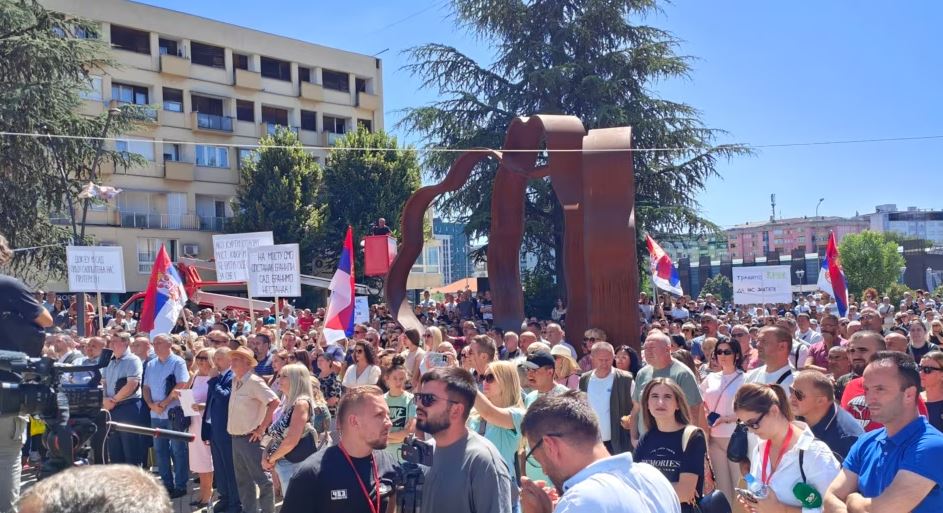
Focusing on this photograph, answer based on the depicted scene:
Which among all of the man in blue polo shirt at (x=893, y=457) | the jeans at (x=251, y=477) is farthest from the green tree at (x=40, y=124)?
the man in blue polo shirt at (x=893, y=457)

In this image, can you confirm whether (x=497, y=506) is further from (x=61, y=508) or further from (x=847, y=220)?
(x=847, y=220)

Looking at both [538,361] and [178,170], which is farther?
[178,170]

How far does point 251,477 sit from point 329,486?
4549mm

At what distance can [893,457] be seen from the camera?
3.91 metres

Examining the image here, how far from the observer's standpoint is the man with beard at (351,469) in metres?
3.86

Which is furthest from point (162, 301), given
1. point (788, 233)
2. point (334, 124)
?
point (788, 233)

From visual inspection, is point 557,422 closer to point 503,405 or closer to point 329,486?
point 329,486

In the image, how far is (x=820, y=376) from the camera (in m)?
5.30

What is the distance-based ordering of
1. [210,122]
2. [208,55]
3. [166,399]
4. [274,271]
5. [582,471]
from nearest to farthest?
[582,471] < [166,399] < [274,271] < [210,122] < [208,55]

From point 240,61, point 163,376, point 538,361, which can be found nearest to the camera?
point 538,361

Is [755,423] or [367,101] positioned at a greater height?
[367,101]

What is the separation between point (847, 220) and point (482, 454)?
597ft

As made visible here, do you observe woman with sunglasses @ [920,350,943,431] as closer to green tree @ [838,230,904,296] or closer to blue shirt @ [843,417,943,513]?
Answer: blue shirt @ [843,417,943,513]

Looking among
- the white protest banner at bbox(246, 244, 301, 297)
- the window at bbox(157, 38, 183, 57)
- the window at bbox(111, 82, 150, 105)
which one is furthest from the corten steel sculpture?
the window at bbox(157, 38, 183, 57)
